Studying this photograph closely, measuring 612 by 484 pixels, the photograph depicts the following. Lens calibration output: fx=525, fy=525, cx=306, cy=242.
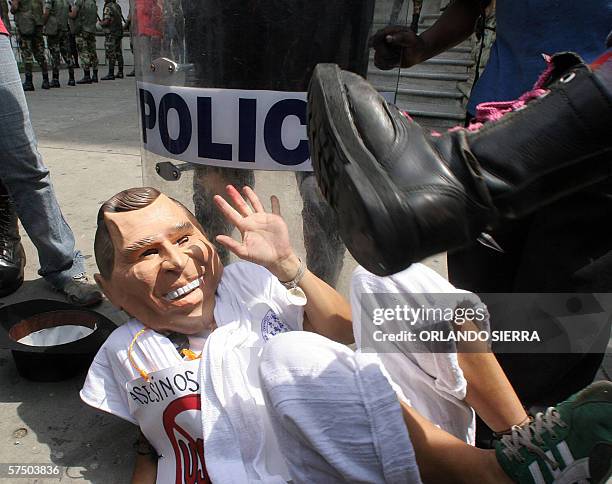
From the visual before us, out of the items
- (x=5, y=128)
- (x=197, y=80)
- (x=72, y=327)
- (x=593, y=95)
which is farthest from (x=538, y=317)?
(x=5, y=128)

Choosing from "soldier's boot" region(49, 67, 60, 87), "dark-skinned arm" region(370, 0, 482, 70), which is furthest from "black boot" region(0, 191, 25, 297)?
"soldier's boot" region(49, 67, 60, 87)

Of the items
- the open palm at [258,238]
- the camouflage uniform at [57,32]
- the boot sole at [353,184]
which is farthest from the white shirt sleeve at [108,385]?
the camouflage uniform at [57,32]

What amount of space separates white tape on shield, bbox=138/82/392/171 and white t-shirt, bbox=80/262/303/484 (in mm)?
457

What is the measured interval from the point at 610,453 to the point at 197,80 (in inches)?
61.0

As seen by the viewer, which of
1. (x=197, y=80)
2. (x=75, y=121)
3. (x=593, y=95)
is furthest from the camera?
(x=75, y=121)

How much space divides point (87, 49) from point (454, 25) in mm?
11109

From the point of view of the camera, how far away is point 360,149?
2.73 feet

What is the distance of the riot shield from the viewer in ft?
5.59

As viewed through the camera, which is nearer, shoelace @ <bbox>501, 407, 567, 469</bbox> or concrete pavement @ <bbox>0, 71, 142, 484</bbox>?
shoelace @ <bbox>501, 407, 567, 469</bbox>

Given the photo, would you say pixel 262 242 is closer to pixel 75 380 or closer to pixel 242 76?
pixel 242 76

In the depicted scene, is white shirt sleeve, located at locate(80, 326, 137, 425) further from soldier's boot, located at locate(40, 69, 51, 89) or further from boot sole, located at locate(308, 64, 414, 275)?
soldier's boot, located at locate(40, 69, 51, 89)

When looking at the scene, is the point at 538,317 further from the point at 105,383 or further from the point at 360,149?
the point at 105,383

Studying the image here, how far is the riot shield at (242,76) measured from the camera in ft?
5.59

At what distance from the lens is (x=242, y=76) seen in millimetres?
1733
